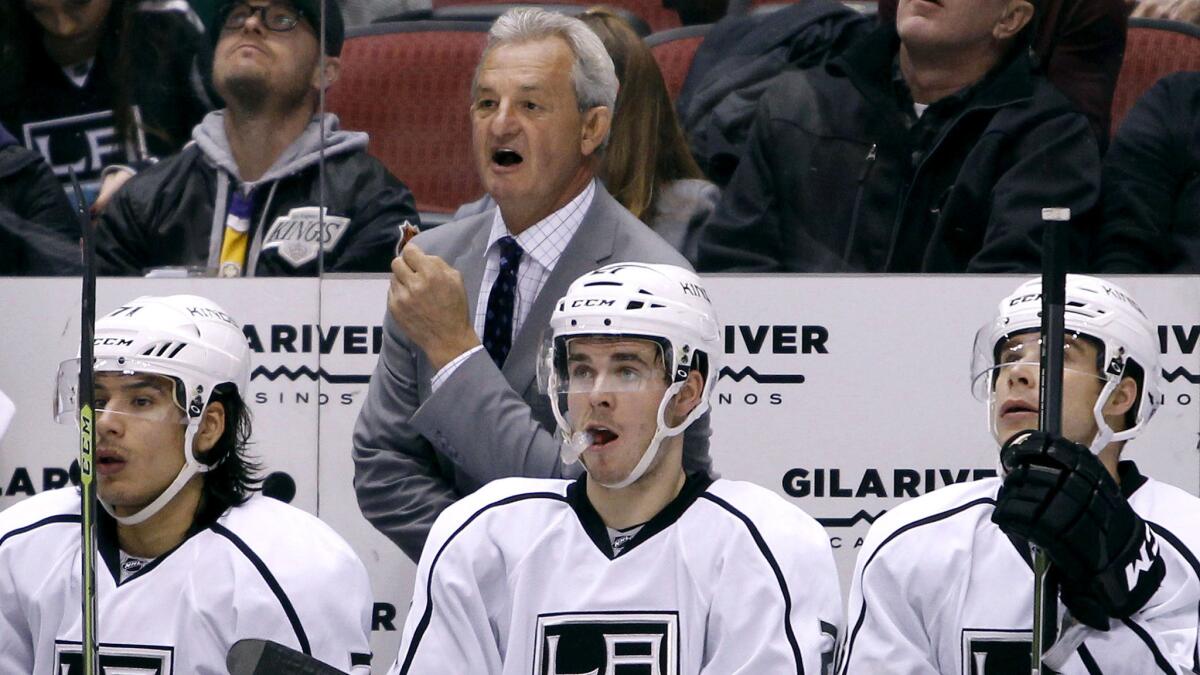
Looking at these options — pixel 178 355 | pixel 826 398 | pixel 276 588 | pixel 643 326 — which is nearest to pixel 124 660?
pixel 276 588

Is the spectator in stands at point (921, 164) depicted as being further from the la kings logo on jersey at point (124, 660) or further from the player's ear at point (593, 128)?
the la kings logo on jersey at point (124, 660)

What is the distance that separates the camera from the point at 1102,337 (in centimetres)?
308

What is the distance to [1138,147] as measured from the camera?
3762mm

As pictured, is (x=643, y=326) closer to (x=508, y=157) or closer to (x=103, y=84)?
(x=508, y=157)

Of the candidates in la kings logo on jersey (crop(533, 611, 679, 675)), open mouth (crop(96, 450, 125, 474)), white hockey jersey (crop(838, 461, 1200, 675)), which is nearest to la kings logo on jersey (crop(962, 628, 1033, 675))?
white hockey jersey (crop(838, 461, 1200, 675))

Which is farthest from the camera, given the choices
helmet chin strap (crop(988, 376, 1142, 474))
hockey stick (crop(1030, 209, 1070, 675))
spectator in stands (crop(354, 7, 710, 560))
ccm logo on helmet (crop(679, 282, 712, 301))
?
spectator in stands (crop(354, 7, 710, 560))

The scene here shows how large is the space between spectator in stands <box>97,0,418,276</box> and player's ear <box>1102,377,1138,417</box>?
4.97 feet

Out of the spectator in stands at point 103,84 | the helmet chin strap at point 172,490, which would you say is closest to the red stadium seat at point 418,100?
the spectator in stands at point 103,84

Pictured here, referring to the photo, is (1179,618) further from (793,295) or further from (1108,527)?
(793,295)

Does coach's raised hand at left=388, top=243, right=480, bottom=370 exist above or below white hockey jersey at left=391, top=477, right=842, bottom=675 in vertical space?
above

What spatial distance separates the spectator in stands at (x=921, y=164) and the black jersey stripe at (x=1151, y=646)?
1.08 m

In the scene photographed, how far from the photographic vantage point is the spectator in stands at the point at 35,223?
13.2 feet

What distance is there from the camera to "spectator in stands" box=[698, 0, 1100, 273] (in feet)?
12.3

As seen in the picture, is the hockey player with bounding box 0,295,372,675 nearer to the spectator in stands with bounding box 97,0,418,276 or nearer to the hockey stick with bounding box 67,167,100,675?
the hockey stick with bounding box 67,167,100,675
